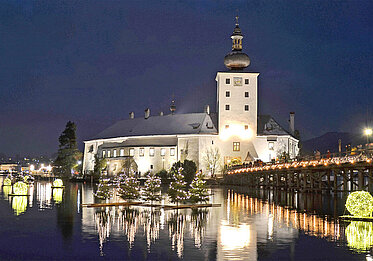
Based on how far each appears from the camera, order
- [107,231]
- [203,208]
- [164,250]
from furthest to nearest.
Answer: [203,208], [107,231], [164,250]

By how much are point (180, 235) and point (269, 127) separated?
7254 cm

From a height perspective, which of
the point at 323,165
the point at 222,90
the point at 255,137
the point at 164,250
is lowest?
the point at 164,250

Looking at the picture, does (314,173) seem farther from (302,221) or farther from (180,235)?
(180,235)

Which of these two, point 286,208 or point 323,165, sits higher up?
point 323,165

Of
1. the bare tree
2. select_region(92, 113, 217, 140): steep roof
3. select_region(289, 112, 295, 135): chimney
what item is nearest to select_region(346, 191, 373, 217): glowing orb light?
the bare tree

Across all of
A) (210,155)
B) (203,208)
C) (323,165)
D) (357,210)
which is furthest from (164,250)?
(210,155)

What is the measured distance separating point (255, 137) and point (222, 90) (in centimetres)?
940

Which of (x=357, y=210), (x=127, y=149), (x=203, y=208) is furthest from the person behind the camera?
(x=127, y=149)

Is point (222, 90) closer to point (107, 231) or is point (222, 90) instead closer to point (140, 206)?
point (140, 206)

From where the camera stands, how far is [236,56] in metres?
89.1

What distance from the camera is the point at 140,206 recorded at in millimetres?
31969

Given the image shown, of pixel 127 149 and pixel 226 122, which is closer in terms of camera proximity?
pixel 226 122

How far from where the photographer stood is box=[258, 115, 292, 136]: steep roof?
89.3 metres

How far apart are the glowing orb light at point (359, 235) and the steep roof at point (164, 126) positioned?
66.5 metres
